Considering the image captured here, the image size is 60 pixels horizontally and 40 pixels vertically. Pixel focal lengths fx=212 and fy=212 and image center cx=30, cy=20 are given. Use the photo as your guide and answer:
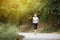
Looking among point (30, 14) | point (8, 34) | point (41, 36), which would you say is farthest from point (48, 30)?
point (8, 34)

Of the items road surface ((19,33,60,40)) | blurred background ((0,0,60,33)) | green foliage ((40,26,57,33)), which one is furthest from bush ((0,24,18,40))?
green foliage ((40,26,57,33))

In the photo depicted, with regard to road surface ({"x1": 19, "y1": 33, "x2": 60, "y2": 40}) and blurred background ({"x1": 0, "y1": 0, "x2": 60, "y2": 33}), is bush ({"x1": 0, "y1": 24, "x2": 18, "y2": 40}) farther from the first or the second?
blurred background ({"x1": 0, "y1": 0, "x2": 60, "y2": 33})

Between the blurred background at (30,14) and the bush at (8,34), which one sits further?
the blurred background at (30,14)

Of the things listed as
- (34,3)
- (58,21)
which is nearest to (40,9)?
(34,3)

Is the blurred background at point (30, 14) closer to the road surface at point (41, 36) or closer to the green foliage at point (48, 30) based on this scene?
the green foliage at point (48, 30)

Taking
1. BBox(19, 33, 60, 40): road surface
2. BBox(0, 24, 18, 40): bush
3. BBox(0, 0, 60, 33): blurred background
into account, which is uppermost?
BBox(0, 0, 60, 33): blurred background

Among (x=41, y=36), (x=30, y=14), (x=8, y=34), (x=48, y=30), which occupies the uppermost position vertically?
(x=30, y=14)

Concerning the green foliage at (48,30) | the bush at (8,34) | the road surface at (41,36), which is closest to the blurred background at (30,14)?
the green foliage at (48,30)

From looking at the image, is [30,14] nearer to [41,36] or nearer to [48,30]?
[48,30]

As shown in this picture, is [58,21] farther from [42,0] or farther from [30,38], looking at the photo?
[30,38]

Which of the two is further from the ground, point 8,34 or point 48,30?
point 8,34

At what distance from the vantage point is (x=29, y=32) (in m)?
12.7

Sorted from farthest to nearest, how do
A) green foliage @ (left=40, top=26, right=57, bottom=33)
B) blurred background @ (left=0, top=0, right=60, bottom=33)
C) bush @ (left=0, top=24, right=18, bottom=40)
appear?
blurred background @ (left=0, top=0, right=60, bottom=33)
green foliage @ (left=40, top=26, right=57, bottom=33)
bush @ (left=0, top=24, right=18, bottom=40)

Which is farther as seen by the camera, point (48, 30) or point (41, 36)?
point (48, 30)
